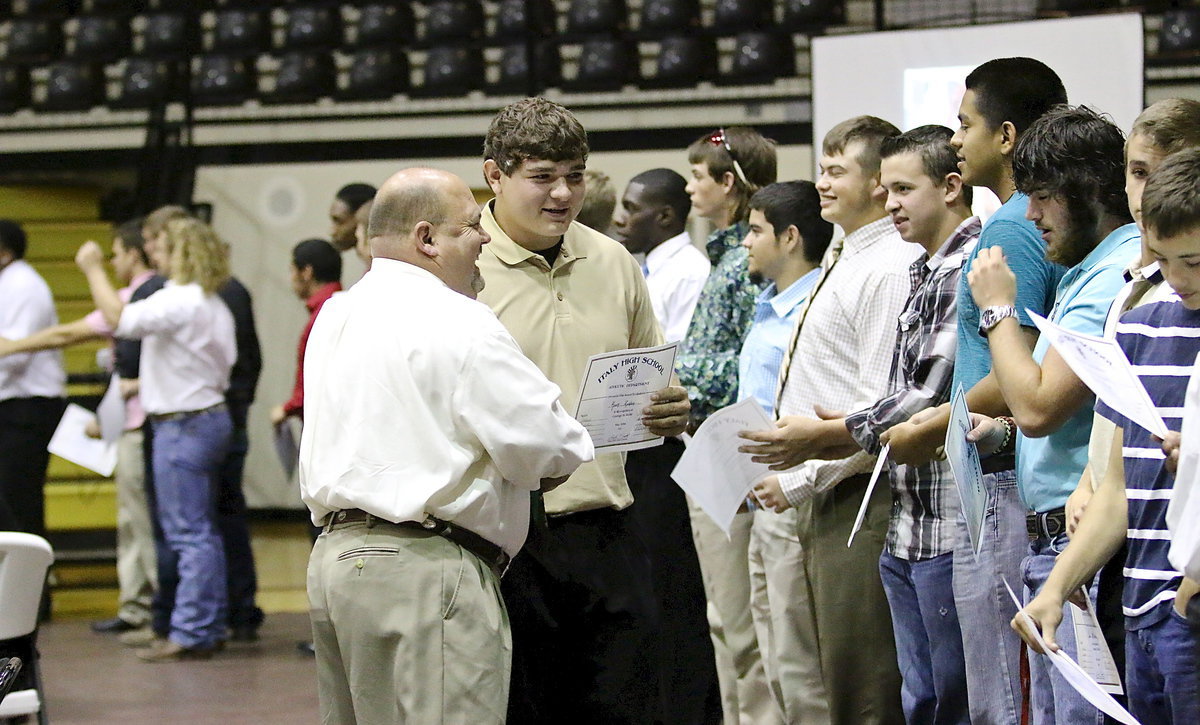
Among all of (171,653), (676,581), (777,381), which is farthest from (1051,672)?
(171,653)

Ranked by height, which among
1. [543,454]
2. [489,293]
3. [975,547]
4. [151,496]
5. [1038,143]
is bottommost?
[151,496]

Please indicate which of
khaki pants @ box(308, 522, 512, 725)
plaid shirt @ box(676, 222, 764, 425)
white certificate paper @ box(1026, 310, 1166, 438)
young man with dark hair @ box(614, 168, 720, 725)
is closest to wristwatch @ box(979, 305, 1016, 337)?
white certificate paper @ box(1026, 310, 1166, 438)

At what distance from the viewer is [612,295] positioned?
293 centimetres

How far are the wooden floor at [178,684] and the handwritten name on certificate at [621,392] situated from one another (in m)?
2.40

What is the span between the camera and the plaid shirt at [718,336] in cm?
402

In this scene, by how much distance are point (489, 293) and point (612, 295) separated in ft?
0.85

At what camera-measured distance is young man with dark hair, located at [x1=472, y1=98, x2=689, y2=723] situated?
2.77 m

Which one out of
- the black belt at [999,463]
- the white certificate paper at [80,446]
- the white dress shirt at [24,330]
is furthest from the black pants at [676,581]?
the white dress shirt at [24,330]

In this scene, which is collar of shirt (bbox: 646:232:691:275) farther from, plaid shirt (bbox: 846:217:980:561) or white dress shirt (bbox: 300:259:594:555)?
white dress shirt (bbox: 300:259:594:555)

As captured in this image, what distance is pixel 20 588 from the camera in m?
3.00

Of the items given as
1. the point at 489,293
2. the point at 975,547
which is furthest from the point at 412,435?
the point at 975,547

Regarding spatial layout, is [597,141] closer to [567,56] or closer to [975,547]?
[567,56]

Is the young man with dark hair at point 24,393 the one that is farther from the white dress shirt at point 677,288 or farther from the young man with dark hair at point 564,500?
the young man with dark hair at point 564,500

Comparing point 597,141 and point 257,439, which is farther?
point 257,439
